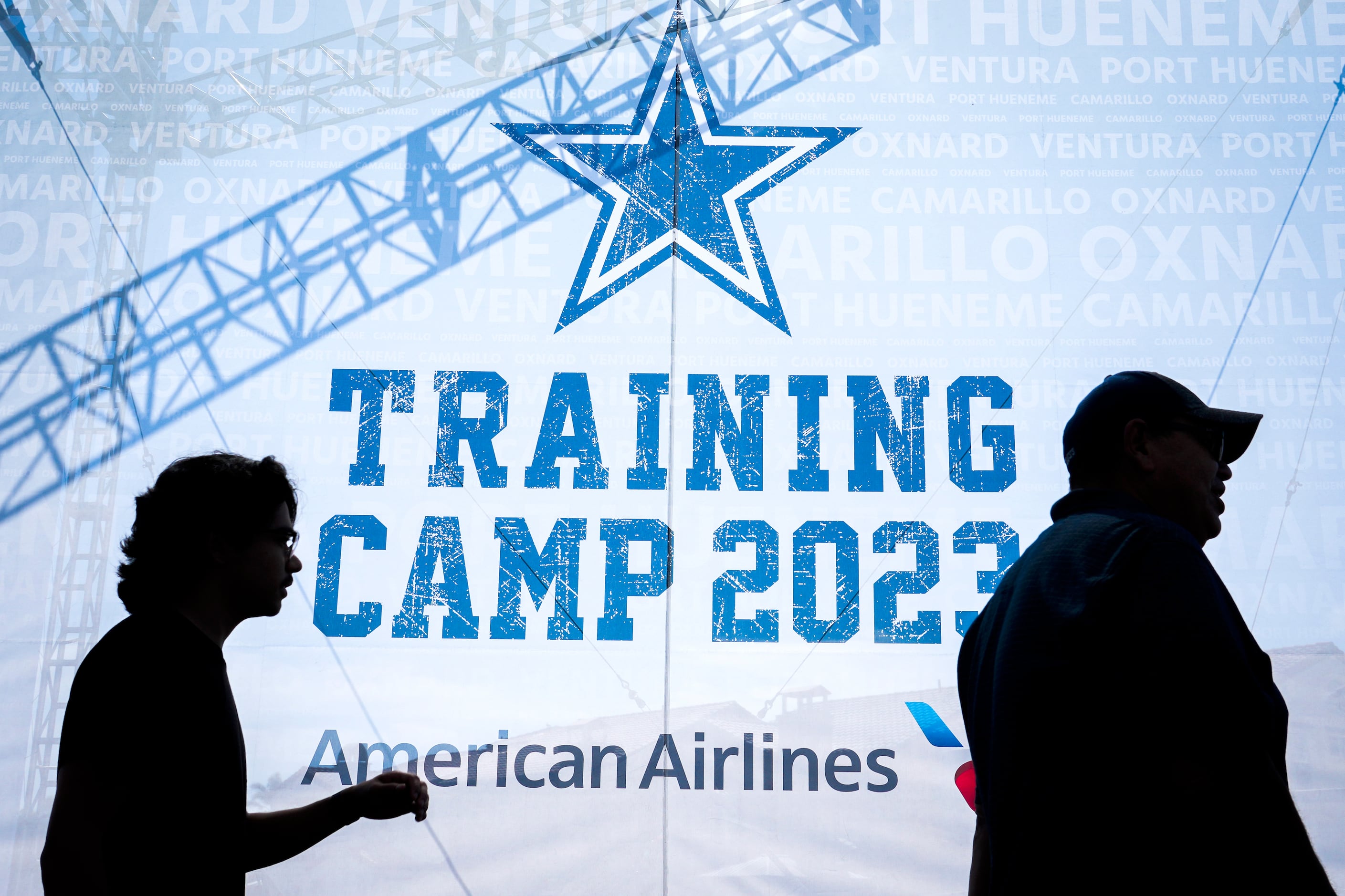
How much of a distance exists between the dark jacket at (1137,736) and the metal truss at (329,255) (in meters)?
1.94

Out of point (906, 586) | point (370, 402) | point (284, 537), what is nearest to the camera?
point (284, 537)

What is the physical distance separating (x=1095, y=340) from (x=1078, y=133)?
533mm

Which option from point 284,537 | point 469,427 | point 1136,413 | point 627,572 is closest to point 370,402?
point 469,427

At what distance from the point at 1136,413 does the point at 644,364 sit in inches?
60.2

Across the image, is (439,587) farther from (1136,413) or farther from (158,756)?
(1136,413)

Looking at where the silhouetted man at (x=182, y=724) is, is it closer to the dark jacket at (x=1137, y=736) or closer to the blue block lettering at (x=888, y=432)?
the dark jacket at (x=1137, y=736)

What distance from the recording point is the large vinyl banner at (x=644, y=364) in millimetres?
2293

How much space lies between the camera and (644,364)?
2498 millimetres

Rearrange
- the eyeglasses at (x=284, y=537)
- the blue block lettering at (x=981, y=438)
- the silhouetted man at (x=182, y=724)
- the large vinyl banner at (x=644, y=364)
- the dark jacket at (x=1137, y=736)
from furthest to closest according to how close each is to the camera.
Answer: the blue block lettering at (x=981, y=438)
the large vinyl banner at (x=644, y=364)
the eyeglasses at (x=284, y=537)
the silhouetted man at (x=182, y=724)
the dark jacket at (x=1137, y=736)

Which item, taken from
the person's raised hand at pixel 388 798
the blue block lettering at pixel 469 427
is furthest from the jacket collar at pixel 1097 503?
the blue block lettering at pixel 469 427

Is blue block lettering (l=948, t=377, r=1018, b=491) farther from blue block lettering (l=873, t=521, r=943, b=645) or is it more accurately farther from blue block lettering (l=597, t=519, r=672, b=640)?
blue block lettering (l=597, t=519, r=672, b=640)

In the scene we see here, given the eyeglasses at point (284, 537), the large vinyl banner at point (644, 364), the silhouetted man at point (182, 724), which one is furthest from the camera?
the large vinyl banner at point (644, 364)

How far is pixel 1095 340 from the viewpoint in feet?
8.09

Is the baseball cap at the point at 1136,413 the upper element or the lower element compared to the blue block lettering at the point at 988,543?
upper
